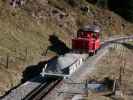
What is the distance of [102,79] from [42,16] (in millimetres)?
25084

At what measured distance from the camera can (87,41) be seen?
4553 centimetres

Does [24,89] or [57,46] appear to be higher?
[57,46]

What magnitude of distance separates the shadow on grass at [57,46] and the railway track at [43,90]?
49.4 ft

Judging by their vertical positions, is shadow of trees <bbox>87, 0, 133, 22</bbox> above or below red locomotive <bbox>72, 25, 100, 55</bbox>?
above

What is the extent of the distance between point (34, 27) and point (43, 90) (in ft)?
71.3

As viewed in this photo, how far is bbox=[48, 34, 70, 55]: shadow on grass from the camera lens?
1927 inches

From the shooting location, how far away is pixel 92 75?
119 feet

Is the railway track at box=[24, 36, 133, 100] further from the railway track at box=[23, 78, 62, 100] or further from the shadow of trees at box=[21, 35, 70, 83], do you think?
the shadow of trees at box=[21, 35, 70, 83]

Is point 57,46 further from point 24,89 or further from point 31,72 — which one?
point 24,89

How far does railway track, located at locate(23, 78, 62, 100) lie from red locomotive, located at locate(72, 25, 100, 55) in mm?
12466

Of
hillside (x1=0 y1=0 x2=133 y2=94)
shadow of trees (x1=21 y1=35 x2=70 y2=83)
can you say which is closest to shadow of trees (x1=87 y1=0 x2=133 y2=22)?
hillside (x1=0 y1=0 x2=133 y2=94)

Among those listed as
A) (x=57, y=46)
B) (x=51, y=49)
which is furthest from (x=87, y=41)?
(x=57, y=46)

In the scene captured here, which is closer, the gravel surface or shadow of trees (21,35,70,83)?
the gravel surface

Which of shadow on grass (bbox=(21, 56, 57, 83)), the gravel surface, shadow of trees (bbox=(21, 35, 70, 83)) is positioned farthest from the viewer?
shadow of trees (bbox=(21, 35, 70, 83))
